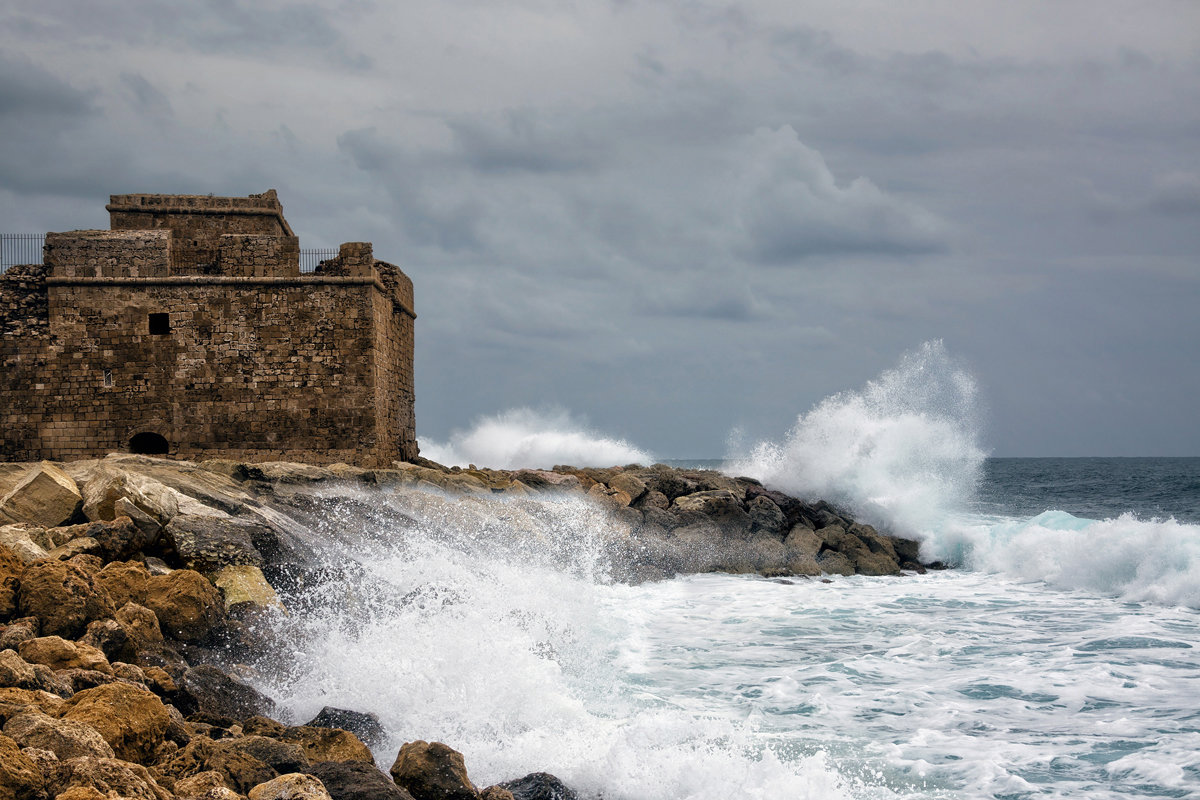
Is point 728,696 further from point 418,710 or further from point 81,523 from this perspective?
point 81,523

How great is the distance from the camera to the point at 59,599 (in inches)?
224

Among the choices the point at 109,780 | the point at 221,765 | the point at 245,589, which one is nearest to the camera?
the point at 109,780

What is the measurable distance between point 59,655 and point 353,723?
5.37 ft

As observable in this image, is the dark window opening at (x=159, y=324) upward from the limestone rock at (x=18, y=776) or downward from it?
upward

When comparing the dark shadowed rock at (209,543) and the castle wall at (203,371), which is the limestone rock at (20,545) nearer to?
the dark shadowed rock at (209,543)

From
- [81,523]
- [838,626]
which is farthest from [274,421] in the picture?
[838,626]

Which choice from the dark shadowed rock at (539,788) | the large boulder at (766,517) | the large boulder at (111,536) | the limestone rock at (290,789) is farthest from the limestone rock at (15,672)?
the large boulder at (766,517)


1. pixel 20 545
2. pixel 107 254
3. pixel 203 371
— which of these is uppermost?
pixel 107 254

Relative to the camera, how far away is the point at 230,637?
6734 millimetres

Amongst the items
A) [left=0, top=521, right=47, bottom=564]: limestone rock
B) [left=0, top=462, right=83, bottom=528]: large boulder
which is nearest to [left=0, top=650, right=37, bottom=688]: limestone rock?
[left=0, top=521, right=47, bottom=564]: limestone rock

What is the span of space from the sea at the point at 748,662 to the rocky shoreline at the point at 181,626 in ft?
1.43

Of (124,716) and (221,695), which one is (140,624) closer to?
(221,695)

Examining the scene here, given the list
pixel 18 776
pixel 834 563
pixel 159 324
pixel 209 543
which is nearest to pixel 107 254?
pixel 159 324

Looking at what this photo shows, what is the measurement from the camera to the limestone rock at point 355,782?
4.00 meters
